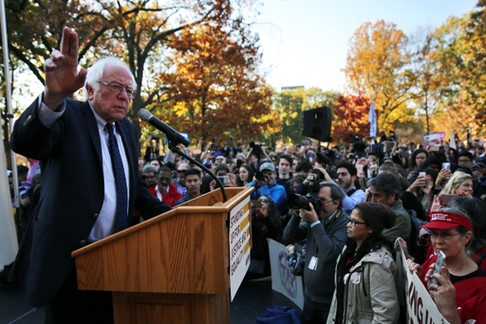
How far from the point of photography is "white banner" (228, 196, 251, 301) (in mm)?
1894

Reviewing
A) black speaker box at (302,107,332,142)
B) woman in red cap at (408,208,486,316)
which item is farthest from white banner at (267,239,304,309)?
black speaker box at (302,107,332,142)

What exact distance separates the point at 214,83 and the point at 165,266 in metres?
17.2

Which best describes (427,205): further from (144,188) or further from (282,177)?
(144,188)

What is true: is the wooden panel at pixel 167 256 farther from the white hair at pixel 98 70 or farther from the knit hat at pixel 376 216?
the knit hat at pixel 376 216

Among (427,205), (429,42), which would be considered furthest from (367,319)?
(429,42)

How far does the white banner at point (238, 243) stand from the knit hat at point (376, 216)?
971 millimetres

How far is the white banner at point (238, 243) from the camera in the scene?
1894mm

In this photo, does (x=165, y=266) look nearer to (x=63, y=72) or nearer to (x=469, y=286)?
(x=63, y=72)

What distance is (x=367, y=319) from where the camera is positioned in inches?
107

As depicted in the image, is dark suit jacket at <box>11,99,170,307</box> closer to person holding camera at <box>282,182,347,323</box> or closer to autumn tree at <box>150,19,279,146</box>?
person holding camera at <box>282,182,347,323</box>

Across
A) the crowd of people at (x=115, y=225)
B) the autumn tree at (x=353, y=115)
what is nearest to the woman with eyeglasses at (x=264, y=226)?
the crowd of people at (x=115, y=225)

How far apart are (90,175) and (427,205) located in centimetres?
526

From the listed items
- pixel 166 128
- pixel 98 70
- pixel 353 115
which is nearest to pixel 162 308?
pixel 166 128

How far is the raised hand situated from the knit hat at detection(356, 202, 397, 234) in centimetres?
215
